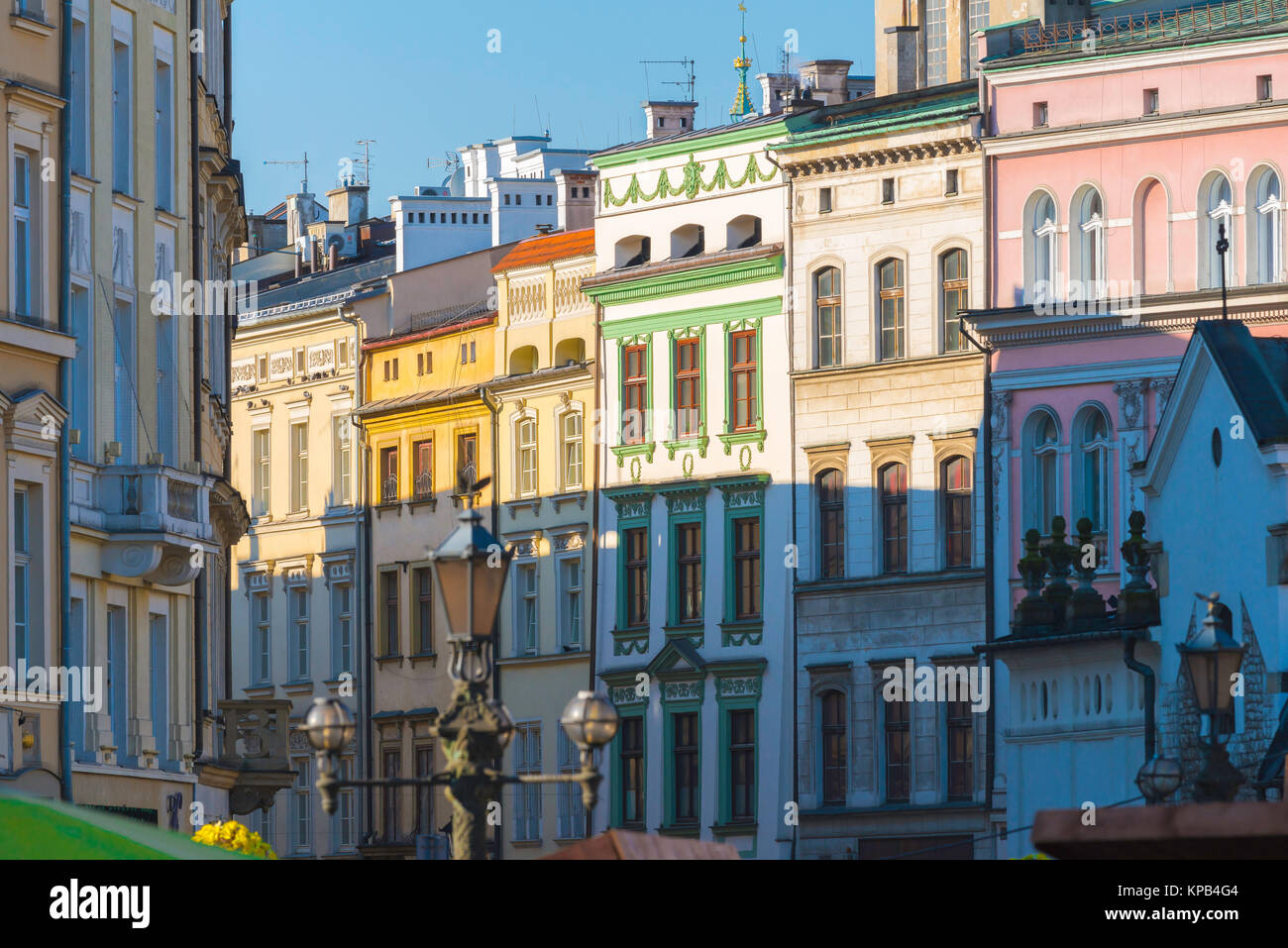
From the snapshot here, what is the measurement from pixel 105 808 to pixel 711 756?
24.0 m

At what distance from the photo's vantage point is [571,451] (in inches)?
2470

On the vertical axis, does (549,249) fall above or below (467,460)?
above

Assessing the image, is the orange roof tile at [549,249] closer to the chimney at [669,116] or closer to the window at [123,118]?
the chimney at [669,116]

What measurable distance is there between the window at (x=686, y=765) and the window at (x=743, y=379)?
216 inches

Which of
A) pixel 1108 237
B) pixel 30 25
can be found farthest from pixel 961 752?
pixel 30 25

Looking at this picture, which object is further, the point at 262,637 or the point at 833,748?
the point at 262,637

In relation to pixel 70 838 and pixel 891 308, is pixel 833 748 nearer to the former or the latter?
pixel 891 308

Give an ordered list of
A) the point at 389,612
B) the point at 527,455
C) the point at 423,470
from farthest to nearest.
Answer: the point at 389,612, the point at 423,470, the point at 527,455

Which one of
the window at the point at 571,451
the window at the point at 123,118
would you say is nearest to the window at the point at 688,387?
the window at the point at 571,451

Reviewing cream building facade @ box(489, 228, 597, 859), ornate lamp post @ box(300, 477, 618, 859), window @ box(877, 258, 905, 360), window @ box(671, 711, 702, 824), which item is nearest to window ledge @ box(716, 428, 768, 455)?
window @ box(877, 258, 905, 360)

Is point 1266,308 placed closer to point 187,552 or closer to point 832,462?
point 832,462

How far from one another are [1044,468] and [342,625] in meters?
20.0

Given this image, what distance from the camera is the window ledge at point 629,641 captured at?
198 feet

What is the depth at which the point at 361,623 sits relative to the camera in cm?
6756
